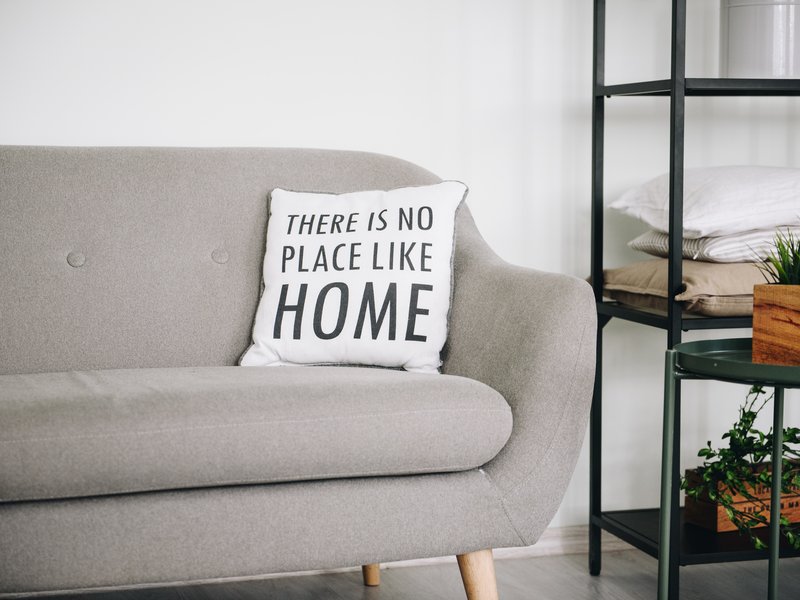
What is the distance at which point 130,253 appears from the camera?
1982mm

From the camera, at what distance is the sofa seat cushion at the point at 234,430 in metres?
1.40

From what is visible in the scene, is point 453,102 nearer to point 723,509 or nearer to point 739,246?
point 739,246

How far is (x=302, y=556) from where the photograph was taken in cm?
152

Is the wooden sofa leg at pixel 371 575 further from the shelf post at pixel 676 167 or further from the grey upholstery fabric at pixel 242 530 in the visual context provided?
the shelf post at pixel 676 167

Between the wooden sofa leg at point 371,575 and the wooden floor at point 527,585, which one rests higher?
the wooden sofa leg at point 371,575

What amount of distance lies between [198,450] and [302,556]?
24 centimetres

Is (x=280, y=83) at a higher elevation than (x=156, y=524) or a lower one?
higher

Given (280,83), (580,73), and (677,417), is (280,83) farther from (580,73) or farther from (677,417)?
(677,417)

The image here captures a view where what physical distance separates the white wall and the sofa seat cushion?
0.86m

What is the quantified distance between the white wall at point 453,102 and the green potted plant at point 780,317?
103 centimetres

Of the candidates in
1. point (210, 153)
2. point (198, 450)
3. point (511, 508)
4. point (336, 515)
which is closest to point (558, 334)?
point (511, 508)

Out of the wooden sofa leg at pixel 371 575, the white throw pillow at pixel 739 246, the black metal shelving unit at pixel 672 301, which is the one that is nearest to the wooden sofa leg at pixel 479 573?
the black metal shelving unit at pixel 672 301

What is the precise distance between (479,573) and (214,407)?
54 cm

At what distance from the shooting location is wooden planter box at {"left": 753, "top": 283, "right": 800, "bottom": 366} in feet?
4.60
